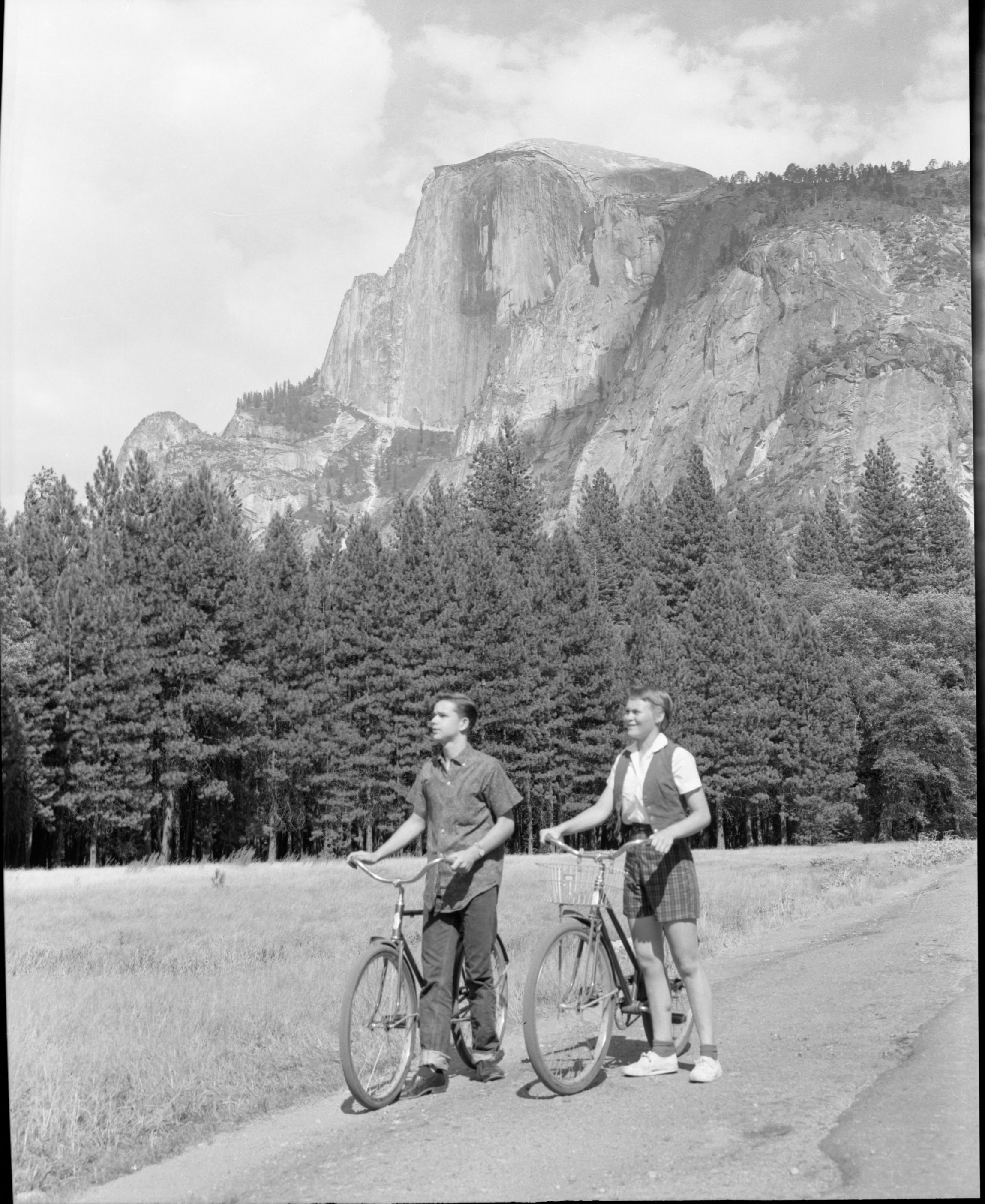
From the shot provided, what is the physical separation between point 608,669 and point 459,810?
24.1 m

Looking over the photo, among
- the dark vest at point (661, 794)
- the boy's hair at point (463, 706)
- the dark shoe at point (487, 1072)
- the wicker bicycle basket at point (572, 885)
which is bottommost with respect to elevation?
the dark shoe at point (487, 1072)

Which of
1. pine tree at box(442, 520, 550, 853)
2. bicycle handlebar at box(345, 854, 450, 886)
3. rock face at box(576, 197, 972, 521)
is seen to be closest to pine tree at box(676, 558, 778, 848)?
pine tree at box(442, 520, 550, 853)

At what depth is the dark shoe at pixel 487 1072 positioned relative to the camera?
595 centimetres

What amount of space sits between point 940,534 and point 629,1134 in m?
24.7

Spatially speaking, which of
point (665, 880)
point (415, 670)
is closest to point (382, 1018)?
point (665, 880)

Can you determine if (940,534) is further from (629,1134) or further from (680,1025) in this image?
(629,1134)

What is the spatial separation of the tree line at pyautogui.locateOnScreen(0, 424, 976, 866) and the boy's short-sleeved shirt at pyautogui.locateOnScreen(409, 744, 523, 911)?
11003mm

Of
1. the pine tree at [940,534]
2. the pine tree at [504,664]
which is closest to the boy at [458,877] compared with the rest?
the pine tree at [940,534]

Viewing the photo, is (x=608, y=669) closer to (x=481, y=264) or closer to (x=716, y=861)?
(x=716, y=861)

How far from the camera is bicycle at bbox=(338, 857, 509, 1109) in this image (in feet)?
18.0

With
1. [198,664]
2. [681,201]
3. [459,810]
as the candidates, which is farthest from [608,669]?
[681,201]

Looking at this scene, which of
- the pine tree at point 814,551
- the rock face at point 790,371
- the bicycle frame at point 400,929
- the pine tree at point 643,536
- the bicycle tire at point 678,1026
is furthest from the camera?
the rock face at point 790,371

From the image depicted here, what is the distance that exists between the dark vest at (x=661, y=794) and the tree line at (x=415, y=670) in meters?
10.6

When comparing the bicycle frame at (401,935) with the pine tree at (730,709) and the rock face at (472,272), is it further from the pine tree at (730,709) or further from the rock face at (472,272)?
the pine tree at (730,709)
